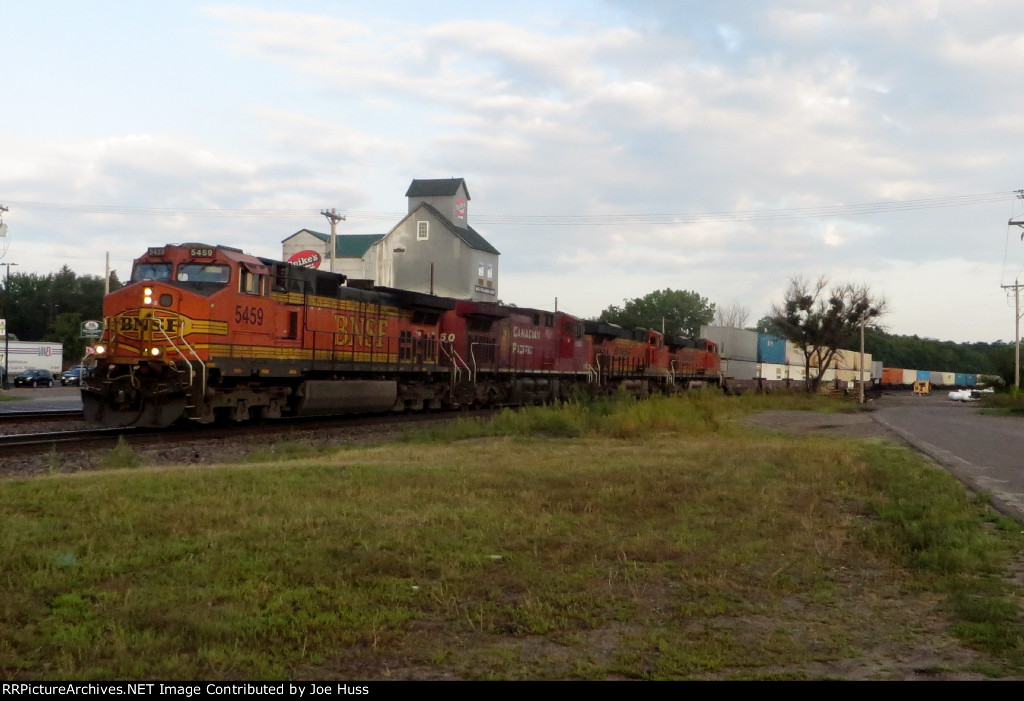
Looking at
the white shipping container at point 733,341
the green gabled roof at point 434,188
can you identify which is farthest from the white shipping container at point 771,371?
the green gabled roof at point 434,188

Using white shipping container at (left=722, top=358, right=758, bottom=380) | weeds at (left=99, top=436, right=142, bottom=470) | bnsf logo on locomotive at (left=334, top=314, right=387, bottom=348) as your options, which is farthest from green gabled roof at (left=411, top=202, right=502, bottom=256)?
weeds at (left=99, top=436, right=142, bottom=470)

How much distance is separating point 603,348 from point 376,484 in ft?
93.9

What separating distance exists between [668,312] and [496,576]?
4723 inches

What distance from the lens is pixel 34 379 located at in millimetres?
58031

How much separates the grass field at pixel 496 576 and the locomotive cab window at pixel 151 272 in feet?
24.9

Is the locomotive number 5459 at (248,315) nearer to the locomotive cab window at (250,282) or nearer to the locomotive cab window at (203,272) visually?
the locomotive cab window at (250,282)

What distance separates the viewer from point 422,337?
25.3 meters

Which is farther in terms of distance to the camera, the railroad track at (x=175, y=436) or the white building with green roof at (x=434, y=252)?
the white building with green roof at (x=434, y=252)

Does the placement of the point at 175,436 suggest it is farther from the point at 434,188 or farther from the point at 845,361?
the point at 845,361

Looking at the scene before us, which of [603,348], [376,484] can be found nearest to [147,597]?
[376,484]

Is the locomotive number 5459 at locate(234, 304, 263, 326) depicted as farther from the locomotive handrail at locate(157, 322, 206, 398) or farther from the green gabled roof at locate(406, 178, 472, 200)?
the green gabled roof at locate(406, 178, 472, 200)

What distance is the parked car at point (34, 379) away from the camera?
5650 centimetres

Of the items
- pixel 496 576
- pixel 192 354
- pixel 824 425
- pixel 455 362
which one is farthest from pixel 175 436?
pixel 824 425
